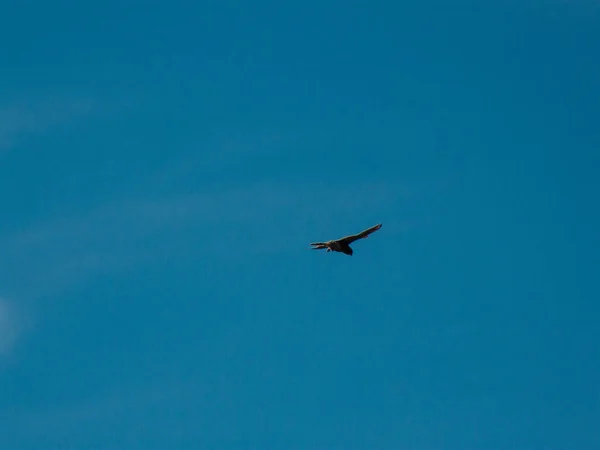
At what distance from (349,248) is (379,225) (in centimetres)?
628

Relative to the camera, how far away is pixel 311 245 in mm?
115438

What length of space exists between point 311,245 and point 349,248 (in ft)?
10.1

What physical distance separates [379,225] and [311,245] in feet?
25.7

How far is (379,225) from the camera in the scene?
110 metres

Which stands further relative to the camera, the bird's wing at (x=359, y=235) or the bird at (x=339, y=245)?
the bird at (x=339, y=245)

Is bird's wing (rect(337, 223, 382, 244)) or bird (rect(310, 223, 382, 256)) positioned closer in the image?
bird's wing (rect(337, 223, 382, 244))

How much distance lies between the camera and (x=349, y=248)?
379 feet
